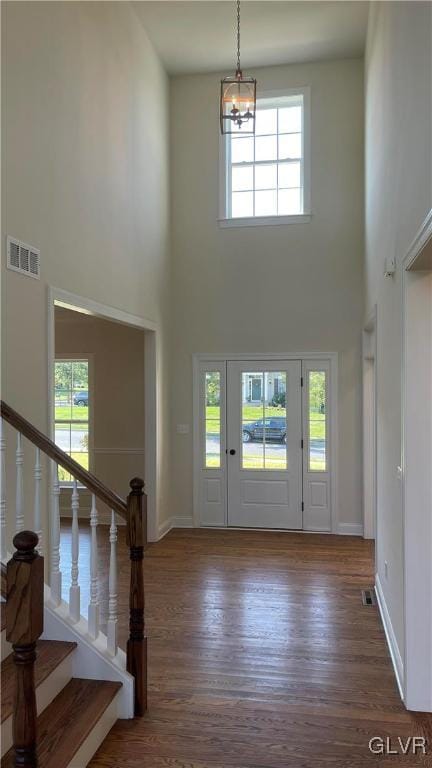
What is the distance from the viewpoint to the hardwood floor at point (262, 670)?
8.28 feet

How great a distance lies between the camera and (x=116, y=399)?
7016mm

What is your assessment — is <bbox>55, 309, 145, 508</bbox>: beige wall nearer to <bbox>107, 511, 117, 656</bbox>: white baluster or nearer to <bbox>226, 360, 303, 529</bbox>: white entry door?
<bbox>226, 360, 303, 529</bbox>: white entry door

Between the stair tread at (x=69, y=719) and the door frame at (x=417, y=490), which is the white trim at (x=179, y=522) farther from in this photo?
the door frame at (x=417, y=490)

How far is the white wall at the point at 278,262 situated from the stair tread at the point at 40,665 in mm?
3968

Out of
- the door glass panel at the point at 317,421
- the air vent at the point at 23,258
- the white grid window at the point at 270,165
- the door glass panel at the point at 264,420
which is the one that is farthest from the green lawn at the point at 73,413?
the air vent at the point at 23,258

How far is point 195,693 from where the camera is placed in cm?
298

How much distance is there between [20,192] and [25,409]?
1.30 metres

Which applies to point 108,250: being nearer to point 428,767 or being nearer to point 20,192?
point 20,192

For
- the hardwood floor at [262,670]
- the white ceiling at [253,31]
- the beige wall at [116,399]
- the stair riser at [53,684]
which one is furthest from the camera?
the beige wall at [116,399]

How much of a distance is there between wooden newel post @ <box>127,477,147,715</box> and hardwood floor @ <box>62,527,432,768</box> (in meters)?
0.16

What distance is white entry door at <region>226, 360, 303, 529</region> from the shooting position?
252 inches

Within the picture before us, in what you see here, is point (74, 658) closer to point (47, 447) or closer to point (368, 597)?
point (47, 447)

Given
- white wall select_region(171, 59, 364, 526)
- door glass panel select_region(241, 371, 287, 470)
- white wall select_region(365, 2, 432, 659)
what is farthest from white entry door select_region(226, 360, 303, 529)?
white wall select_region(365, 2, 432, 659)

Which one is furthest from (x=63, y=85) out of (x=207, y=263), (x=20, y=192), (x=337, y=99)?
(x=337, y=99)
